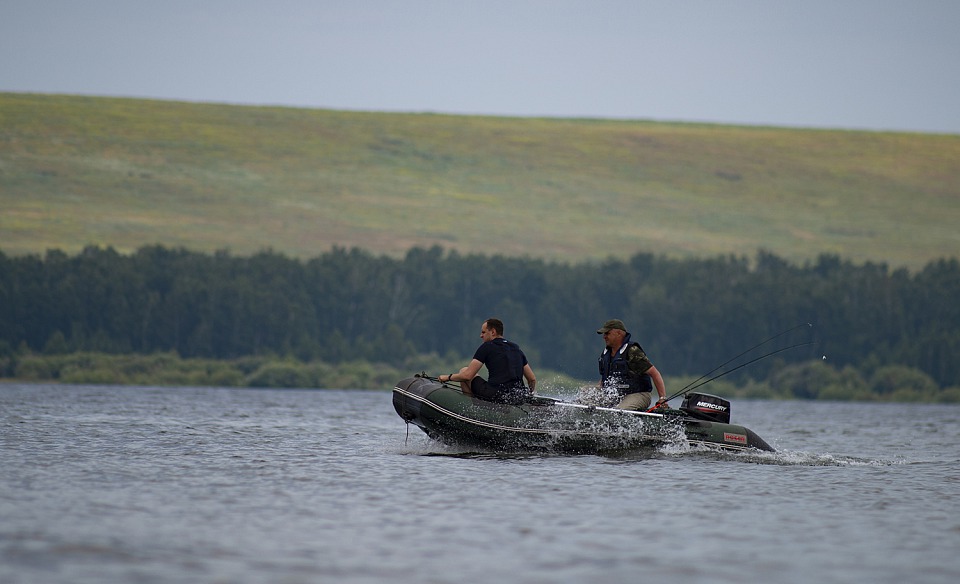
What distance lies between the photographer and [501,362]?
20.0 metres

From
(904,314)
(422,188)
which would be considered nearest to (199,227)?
(422,188)

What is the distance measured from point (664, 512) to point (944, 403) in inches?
2543

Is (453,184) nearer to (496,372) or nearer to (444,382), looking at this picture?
(496,372)

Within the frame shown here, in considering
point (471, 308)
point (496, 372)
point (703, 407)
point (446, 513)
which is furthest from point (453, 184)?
point (446, 513)

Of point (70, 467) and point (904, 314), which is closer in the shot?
point (70, 467)

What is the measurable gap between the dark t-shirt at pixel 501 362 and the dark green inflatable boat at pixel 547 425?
358 millimetres

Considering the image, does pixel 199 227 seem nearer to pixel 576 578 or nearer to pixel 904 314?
pixel 904 314

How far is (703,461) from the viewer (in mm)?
20406

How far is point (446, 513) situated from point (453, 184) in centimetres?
11095

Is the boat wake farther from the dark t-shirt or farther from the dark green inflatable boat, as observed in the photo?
the dark t-shirt

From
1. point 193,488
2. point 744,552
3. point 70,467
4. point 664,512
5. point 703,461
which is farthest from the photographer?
point 703,461

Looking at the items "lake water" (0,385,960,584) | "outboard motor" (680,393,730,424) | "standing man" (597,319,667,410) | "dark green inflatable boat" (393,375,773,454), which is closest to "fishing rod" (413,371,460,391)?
"dark green inflatable boat" (393,375,773,454)

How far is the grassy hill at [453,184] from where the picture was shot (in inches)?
4166

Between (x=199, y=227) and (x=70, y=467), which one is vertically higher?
(x=199, y=227)
